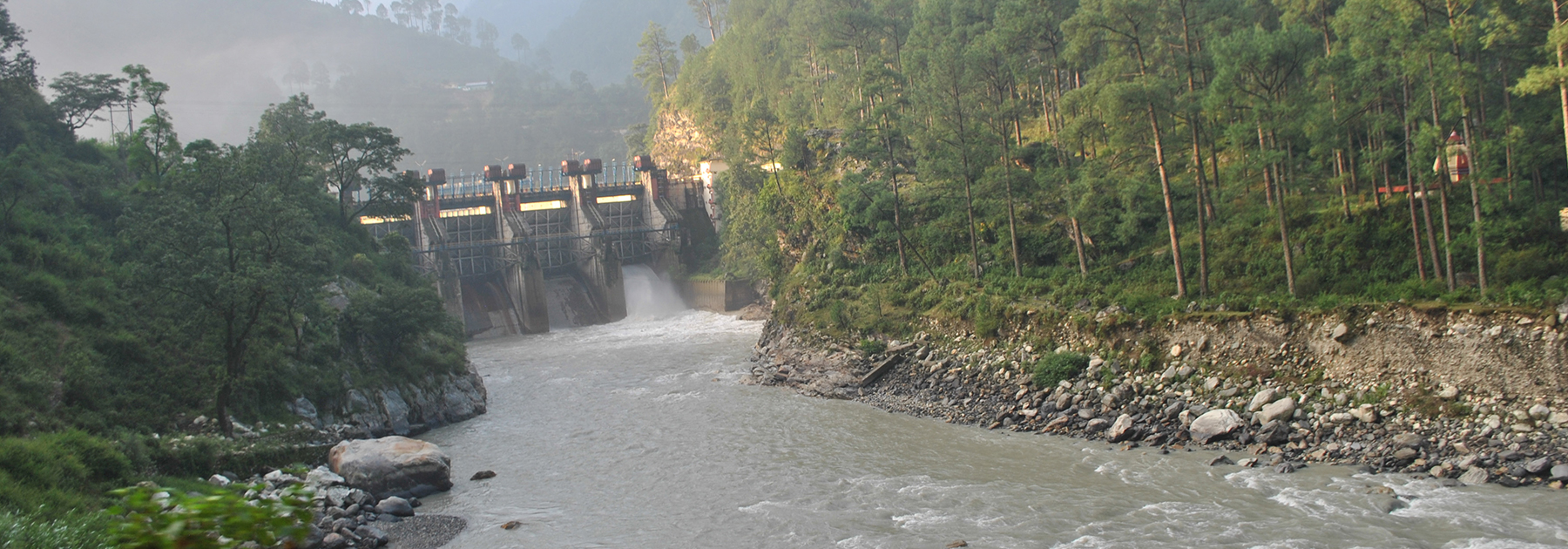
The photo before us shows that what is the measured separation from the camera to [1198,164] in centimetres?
2439

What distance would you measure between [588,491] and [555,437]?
6792 mm

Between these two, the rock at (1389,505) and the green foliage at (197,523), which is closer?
the green foliage at (197,523)

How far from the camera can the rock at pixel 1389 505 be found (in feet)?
51.0

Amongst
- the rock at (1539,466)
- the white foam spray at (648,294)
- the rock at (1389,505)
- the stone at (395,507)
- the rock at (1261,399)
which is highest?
the white foam spray at (648,294)

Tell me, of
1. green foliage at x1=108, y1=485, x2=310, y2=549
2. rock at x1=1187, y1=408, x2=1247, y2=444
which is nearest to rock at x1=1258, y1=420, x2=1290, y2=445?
rock at x1=1187, y1=408, x2=1247, y2=444

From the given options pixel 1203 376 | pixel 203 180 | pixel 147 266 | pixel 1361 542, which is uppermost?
pixel 203 180

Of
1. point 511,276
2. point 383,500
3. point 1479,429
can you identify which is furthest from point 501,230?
point 1479,429

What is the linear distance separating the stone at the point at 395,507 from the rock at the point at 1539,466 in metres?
21.4

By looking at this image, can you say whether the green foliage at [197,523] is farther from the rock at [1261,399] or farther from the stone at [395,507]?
the rock at [1261,399]

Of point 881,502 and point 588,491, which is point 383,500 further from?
point 881,502

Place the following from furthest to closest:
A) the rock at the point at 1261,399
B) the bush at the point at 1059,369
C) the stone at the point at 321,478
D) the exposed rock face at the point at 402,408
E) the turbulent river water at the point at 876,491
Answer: the exposed rock face at the point at 402,408
the bush at the point at 1059,369
the rock at the point at 1261,399
the stone at the point at 321,478
the turbulent river water at the point at 876,491

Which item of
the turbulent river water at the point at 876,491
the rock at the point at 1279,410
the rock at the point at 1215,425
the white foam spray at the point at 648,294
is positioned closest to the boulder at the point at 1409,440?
the turbulent river water at the point at 876,491

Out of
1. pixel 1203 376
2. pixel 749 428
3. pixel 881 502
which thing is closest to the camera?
pixel 881 502

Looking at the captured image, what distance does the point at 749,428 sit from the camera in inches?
1048
